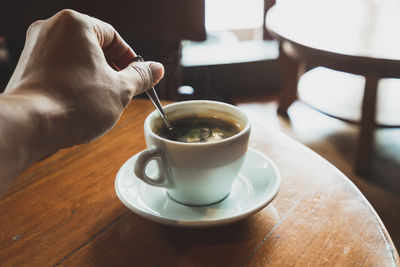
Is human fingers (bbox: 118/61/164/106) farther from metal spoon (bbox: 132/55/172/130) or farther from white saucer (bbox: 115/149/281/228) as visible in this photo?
white saucer (bbox: 115/149/281/228)

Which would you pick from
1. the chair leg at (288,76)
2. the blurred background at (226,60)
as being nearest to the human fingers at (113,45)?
the blurred background at (226,60)

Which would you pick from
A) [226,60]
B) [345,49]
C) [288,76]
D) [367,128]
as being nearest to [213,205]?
[345,49]

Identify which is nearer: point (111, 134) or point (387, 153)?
point (111, 134)

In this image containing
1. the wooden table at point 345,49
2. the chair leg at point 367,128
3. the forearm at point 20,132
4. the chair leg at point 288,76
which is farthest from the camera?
the chair leg at point 288,76

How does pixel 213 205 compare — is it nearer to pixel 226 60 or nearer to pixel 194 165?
pixel 194 165

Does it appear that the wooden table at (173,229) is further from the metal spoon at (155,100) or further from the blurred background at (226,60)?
the blurred background at (226,60)

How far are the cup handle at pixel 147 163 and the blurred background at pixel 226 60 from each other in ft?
2.29

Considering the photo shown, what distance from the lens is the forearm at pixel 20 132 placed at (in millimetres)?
411

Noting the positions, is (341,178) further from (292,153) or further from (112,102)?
(112,102)

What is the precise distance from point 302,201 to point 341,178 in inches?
3.6

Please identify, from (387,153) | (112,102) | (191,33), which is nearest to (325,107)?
(387,153)

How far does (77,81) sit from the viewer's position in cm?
48

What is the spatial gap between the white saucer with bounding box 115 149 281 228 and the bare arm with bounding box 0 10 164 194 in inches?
4.4

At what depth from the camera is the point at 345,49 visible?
4.52ft
